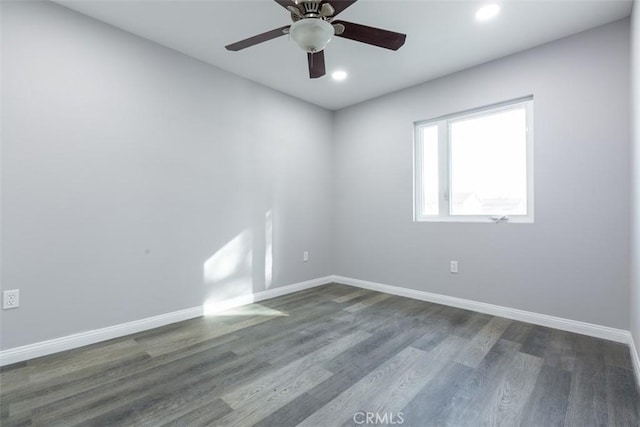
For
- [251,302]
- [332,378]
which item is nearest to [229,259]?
[251,302]

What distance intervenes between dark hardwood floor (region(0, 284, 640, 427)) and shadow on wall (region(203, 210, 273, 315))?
405 mm

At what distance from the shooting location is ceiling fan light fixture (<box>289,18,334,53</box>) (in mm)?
1589

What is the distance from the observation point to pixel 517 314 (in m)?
2.81

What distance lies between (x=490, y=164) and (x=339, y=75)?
1853 millimetres

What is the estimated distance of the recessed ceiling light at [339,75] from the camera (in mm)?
3201

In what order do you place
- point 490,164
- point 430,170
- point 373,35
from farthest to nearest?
point 430,170 → point 490,164 → point 373,35

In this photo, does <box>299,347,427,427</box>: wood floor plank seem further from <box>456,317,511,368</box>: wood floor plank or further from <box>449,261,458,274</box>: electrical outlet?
<box>449,261,458,274</box>: electrical outlet

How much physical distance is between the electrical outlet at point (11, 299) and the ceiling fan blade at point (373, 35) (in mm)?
2720

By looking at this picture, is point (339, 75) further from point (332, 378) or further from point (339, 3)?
point (332, 378)

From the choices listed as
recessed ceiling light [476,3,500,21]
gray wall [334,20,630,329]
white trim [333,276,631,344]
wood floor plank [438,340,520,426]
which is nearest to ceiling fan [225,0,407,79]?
recessed ceiling light [476,3,500,21]

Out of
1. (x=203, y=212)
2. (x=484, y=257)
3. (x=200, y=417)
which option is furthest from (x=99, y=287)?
(x=484, y=257)

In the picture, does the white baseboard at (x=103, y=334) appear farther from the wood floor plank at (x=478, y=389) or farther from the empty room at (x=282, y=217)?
the wood floor plank at (x=478, y=389)

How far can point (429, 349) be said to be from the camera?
2.21 m

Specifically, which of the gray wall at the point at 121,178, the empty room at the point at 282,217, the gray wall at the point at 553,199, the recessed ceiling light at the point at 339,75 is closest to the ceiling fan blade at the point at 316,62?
the empty room at the point at 282,217
